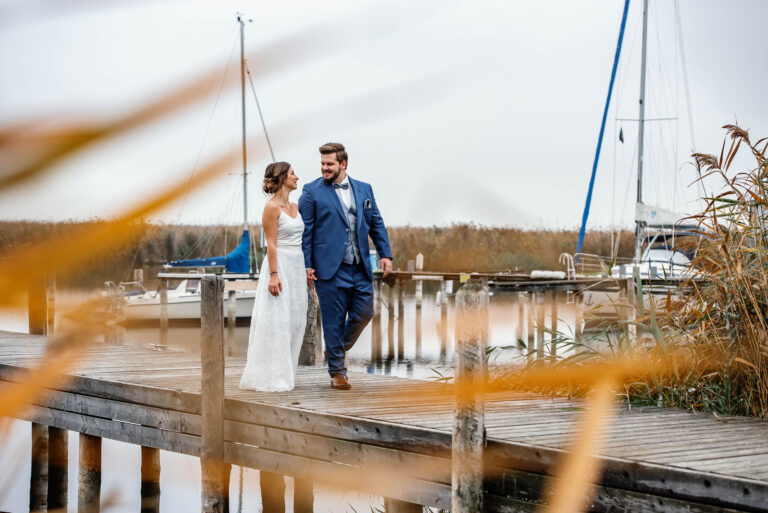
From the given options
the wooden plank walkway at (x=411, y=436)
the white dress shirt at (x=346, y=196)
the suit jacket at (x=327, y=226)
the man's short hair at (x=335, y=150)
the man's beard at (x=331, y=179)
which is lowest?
the wooden plank walkway at (x=411, y=436)

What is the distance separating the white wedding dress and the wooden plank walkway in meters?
0.14

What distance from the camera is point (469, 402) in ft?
12.9

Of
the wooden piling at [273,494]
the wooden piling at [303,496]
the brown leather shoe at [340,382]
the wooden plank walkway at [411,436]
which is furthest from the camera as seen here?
the wooden piling at [303,496]

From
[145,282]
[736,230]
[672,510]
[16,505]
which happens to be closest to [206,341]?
[672,510]

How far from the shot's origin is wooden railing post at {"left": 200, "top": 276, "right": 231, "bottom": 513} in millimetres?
5227

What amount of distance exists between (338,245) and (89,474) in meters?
3.11

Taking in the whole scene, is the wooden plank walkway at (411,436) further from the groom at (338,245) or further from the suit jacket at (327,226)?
the suit jacket at (327,226)

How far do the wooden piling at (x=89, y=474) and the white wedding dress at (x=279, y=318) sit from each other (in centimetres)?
180

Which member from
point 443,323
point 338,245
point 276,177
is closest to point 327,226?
point 338,245

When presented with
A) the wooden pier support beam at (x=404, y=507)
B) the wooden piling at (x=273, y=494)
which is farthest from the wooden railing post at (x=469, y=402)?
the wooden piling at (x=273, y=494)

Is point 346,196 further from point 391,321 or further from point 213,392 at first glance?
point 391,321

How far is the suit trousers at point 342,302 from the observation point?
560 cm

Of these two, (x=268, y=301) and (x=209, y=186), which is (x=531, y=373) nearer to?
(x=268, y=301)

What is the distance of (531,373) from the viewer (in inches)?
233
